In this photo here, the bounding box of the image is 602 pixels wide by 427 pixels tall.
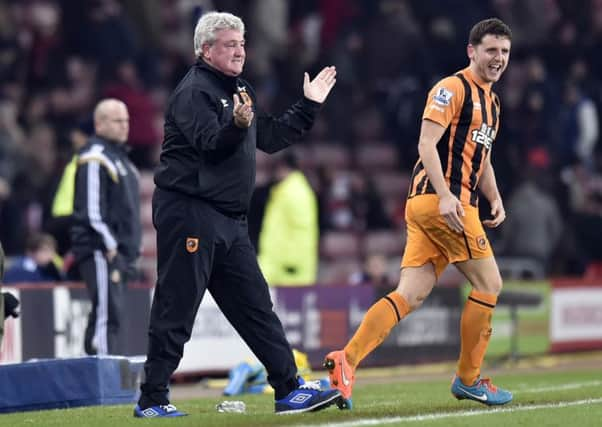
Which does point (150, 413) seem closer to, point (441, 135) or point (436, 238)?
point (436, 238)

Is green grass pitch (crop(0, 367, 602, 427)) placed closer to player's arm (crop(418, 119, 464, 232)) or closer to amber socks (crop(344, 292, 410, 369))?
amber socks (crop(344, 292, 410, 369))

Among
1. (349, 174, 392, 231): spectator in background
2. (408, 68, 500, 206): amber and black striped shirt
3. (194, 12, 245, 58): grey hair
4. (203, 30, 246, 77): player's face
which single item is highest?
(194, 12, 245, 58): grey hair

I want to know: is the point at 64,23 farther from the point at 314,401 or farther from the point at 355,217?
the point at 314,401

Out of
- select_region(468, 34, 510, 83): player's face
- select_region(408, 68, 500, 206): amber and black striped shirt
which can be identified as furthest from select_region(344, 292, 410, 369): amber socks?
select_region(468, 34, 510, 83): player's face

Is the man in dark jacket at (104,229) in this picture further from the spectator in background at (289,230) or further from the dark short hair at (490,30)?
Result: the spectator in background at (289,230)

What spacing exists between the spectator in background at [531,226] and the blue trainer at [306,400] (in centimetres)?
1128

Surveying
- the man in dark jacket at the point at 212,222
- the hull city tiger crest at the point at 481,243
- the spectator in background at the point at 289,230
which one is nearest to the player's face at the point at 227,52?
the man in dark jacket at the point at 212,222

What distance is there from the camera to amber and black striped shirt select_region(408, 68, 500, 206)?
958 cm

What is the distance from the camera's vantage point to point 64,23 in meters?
21.6

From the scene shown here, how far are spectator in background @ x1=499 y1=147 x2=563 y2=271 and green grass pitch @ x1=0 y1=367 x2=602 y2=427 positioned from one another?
783cm

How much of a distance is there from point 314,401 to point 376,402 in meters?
1.91

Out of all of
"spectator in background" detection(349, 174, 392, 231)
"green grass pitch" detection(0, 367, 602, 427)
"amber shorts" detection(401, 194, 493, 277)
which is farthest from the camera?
"spectator in background" detection(349, 174, 392, 231)

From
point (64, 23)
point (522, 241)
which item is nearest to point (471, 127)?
point (522, 241)

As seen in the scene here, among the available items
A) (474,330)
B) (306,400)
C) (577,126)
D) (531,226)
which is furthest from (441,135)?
(577,126)
